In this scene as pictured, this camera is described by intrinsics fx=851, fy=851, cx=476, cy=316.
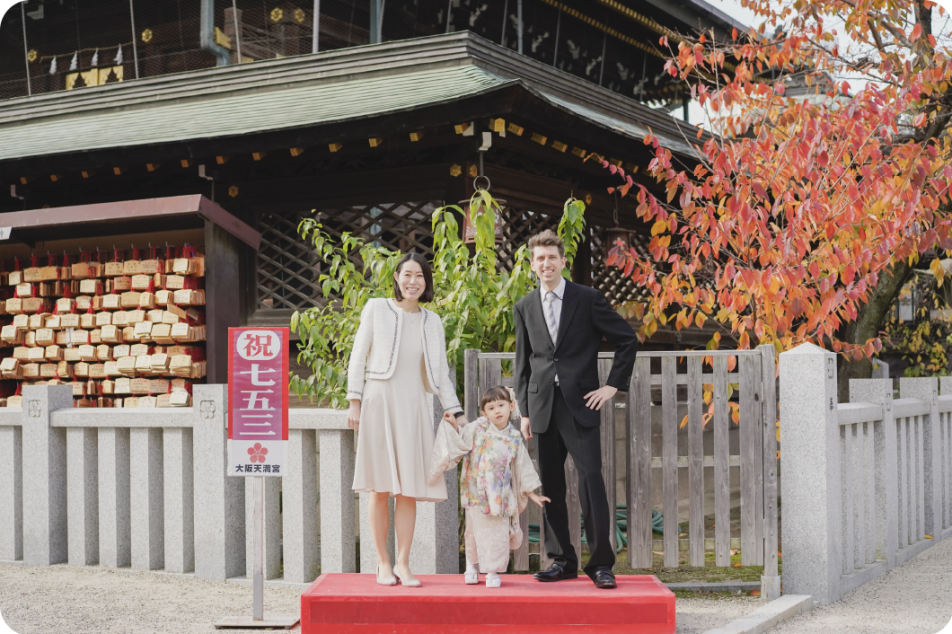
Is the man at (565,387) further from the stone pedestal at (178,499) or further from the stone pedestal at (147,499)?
the stone pedestal at (147,499)

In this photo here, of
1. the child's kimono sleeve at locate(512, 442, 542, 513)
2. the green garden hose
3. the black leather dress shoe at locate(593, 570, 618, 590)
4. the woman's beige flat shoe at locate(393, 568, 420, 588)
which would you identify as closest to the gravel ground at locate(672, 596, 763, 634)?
the black leather dress shoe at locate(593, 570, 618, 590)

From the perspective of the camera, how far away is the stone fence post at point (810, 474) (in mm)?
5090

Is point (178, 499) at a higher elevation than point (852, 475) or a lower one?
lower

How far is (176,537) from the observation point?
19.3 feet

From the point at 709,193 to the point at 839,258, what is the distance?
113cm

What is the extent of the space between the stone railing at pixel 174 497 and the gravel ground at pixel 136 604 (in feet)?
0.65

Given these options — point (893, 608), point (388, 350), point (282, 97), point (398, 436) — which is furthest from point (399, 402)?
point (282, 97)

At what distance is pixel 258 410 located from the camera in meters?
4.71

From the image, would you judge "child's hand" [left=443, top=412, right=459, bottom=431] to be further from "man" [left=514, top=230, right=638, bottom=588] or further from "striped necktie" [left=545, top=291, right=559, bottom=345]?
"striped necktie" [left=545, top=291, right=559, bottom=345]

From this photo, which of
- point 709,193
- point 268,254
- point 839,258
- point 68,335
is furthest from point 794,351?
point 68,335

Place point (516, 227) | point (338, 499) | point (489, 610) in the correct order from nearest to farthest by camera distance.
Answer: point (489, 610)
point (338, 499)
point (516, 227)

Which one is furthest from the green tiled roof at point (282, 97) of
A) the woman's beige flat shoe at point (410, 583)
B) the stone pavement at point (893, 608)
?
the stone pavement at point (893, 608)

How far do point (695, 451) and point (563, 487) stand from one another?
3.28ft

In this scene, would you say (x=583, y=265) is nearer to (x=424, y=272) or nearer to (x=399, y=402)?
(x=424, y=272)
